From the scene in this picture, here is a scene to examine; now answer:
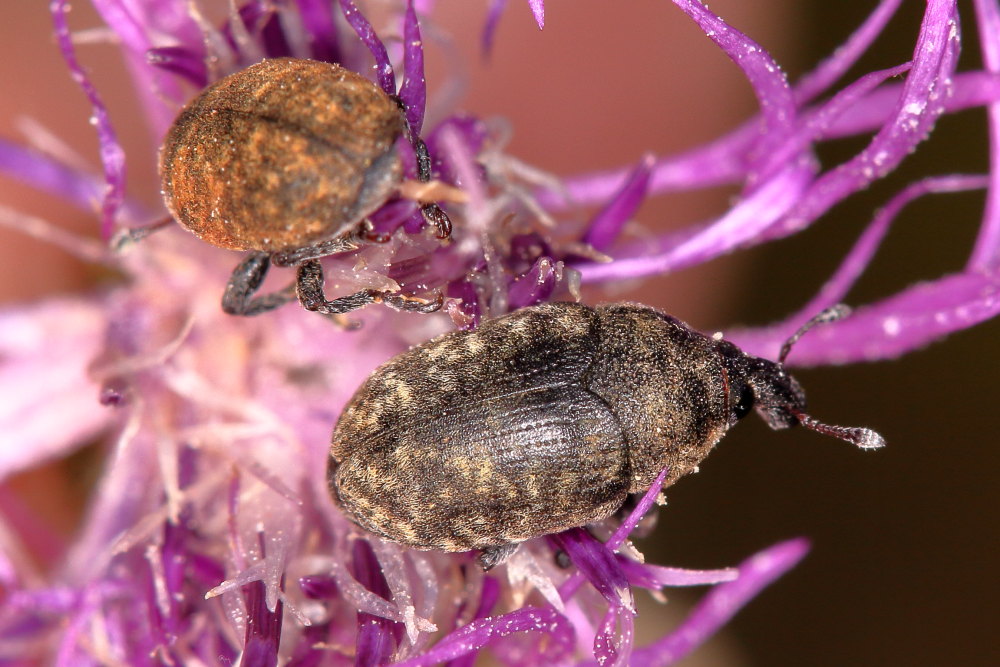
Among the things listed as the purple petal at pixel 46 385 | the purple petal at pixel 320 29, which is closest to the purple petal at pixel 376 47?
the purple petal at pixel 320 29

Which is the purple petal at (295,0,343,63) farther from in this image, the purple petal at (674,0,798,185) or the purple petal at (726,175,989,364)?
the purple petal at (726,175,989,364)

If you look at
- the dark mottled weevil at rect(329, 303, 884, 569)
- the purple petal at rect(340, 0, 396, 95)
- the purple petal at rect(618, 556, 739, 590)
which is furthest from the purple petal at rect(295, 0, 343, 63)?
the purple petal at rect(618, 556, 739, 590)

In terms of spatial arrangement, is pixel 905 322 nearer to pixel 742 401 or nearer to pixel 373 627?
pixel 742 401

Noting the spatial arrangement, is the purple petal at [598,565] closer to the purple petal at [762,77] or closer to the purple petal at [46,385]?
the purple petal at [762,77]

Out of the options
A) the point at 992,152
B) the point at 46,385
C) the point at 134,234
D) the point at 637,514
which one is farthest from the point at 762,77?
the point at 46,385

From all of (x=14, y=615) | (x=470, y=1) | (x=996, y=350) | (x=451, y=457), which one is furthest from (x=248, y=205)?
(x=996, y=350)

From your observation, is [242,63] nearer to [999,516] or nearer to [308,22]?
[308,22]
